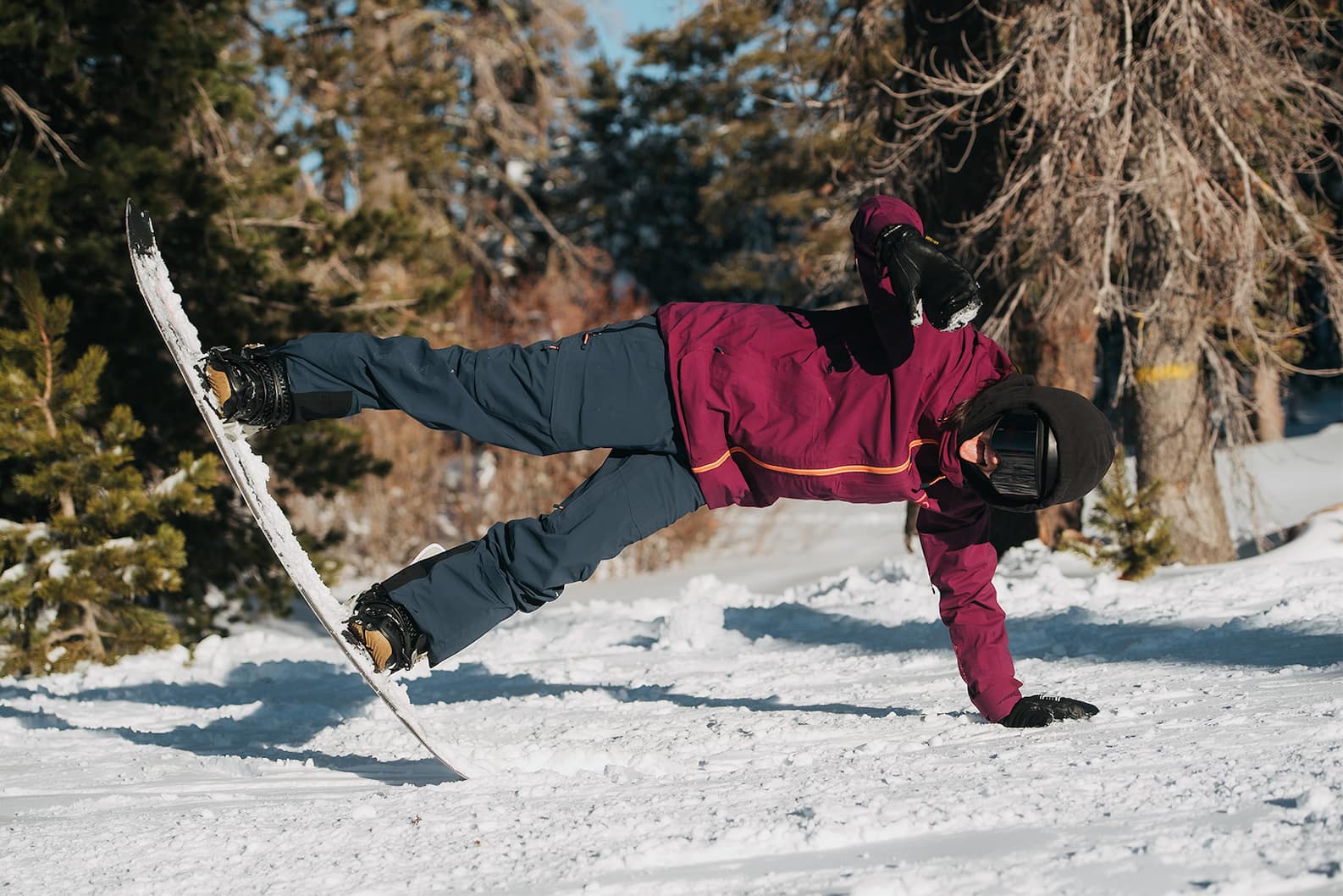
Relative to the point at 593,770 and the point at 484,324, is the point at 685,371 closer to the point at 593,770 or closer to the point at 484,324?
the point at 593,770

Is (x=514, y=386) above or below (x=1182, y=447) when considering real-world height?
above

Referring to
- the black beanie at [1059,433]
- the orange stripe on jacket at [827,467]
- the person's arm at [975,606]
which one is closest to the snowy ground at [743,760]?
the person's arm at [975,606]

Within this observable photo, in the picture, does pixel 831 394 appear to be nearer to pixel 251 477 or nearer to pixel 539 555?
pixel 539 555

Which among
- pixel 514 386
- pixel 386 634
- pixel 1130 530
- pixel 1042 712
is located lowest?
pixel 1042 712

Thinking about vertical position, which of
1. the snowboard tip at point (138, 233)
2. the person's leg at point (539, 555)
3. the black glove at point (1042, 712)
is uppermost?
the snowboard tip at point (138, 233)

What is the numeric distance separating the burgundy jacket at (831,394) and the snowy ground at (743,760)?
698mm

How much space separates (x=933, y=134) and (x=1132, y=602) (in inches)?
139

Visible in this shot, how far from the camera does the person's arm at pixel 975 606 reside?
326 cm

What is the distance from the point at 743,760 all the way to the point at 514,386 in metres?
1.20

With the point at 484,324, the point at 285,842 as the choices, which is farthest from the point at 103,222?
the point at 484,324

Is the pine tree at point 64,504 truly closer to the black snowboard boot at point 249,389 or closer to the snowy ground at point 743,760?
the snowy ground at point 743,760

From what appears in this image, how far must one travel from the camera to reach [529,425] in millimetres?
3189

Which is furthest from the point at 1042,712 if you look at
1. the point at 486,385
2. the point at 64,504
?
the point at 64,504

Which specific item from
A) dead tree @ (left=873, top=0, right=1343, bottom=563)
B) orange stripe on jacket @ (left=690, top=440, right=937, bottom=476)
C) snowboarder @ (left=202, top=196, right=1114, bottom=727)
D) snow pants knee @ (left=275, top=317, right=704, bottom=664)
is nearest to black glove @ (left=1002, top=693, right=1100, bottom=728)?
snowboarder @ (left=202, top=196, right=1114, bottom=727)
